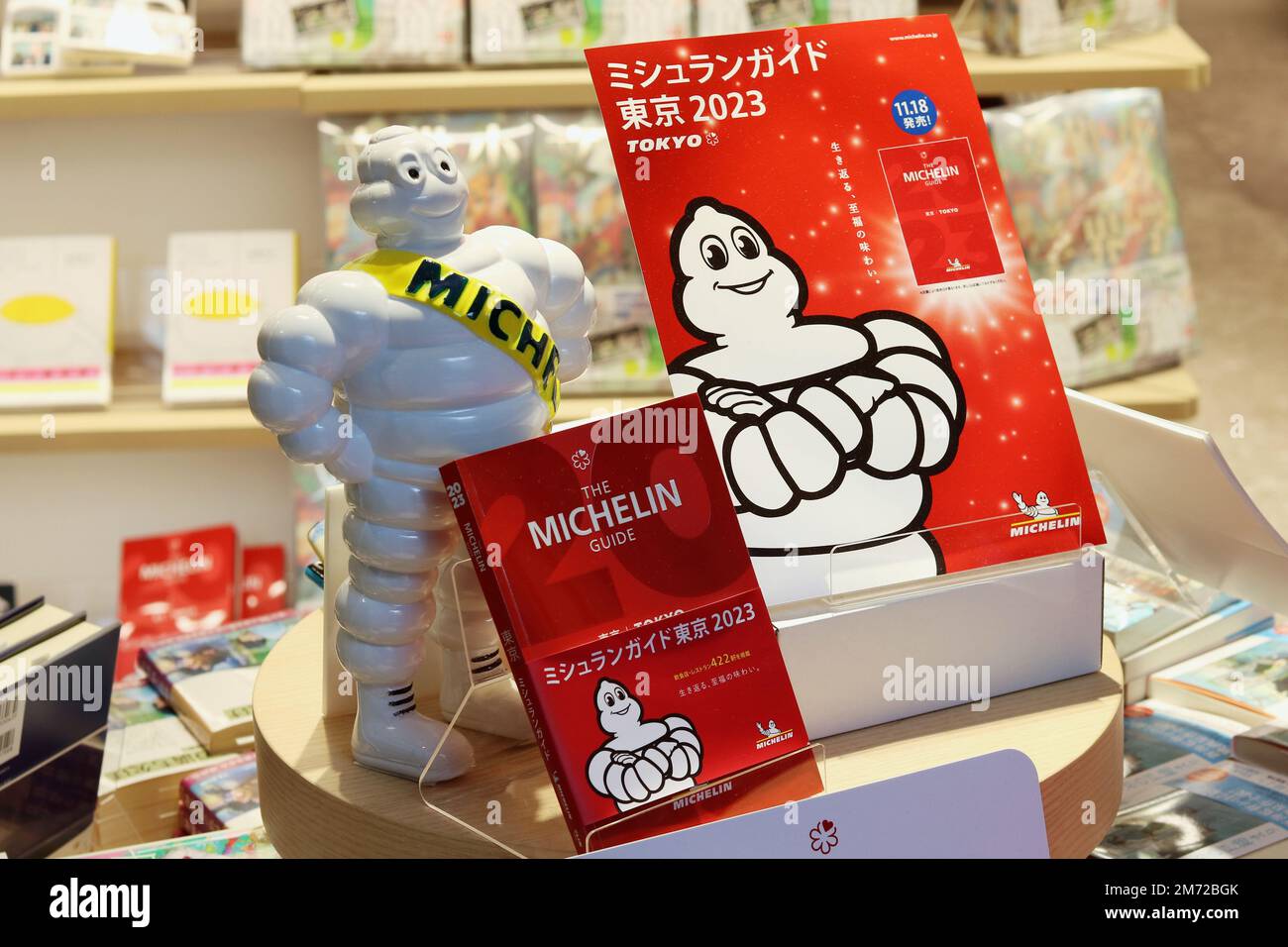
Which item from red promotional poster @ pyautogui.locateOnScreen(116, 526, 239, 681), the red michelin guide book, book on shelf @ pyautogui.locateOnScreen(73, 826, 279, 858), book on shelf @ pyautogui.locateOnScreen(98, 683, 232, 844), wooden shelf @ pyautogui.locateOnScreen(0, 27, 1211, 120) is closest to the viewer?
the red michelin guide book

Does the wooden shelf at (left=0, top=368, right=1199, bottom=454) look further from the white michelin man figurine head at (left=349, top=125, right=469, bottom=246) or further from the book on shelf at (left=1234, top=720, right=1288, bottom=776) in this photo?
the white michelin man figurine head at (left=349, top=125, right=469, bottom=246)

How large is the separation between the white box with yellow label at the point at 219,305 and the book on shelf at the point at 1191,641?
61.4 inches

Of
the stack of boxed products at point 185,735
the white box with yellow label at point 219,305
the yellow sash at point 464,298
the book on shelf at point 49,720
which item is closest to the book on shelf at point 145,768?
the stack of boxed products at point 185,735

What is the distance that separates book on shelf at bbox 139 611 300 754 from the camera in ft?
5.91

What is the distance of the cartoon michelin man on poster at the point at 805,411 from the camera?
1.13 m

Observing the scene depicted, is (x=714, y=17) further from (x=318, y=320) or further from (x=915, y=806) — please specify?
(x=915, y=806)

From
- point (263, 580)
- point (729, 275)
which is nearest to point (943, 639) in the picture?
point (729, 275)

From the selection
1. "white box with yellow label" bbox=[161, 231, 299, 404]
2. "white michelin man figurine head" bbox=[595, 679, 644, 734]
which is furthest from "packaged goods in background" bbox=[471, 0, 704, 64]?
"white michelin man figurine head" bbox=[595, 679, 644, 734]

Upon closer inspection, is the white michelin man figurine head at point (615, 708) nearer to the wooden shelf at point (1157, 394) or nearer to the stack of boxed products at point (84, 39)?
the wooden shelf at point (1157, 394)

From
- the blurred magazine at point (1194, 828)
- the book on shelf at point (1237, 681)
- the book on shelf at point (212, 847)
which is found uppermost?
the book on shelf at point (1237, 681)

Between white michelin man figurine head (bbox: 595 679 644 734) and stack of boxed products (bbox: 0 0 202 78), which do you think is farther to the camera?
stack of boxed products (bbox: 0 0 202 78)

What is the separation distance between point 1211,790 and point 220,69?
1999mm

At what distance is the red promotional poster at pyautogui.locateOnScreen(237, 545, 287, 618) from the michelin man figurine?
5.36ft
